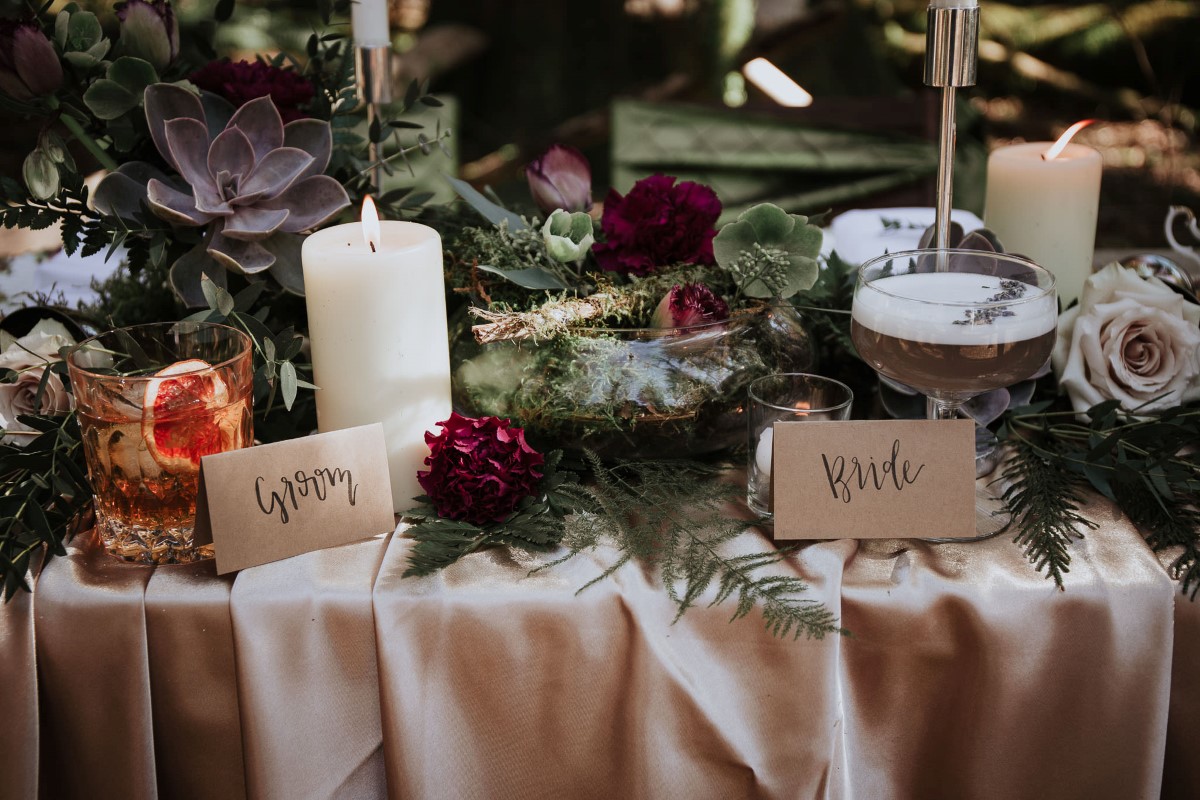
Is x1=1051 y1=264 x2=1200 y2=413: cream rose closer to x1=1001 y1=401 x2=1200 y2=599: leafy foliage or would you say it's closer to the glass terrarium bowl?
x1=1001 y1=401 x2=1200 y2=599: leafy foliage

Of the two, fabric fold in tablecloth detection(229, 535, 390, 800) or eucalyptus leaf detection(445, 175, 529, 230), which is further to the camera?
eucalyptus leaf detection(445, 175, 529, 230)

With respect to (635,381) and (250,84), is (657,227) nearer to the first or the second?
(635,381)

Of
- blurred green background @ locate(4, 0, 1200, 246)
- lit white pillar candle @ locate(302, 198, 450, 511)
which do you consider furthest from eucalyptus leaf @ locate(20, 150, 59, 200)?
blurred green background @ locate(4, 0, 1200, 246)

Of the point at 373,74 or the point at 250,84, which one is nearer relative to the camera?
the point at 250,84

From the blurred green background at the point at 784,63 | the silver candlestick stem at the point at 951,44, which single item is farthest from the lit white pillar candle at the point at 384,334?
the blurred green background at the point at 784,63

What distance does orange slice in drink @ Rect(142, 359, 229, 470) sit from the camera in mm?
719

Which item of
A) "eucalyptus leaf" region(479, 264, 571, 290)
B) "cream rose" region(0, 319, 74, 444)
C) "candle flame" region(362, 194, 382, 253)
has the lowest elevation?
"cream rose" region(0, 319, 74, 444)

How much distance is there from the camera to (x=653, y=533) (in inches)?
31.0

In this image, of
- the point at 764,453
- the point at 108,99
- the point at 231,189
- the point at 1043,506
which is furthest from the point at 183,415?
the point at 1043,506

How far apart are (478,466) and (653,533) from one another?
143 mm

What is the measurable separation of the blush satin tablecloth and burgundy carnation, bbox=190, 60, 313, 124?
428 millimetres

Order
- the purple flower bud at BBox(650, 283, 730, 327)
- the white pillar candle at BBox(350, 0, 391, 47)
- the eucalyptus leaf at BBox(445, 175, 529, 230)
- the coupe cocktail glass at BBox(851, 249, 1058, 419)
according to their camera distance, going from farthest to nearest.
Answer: the white pillar candle at BBox(350, 0, 391, 47)
the eucalyptus leaf at BBox(445, 175, 529, 230)
the purple flower bud at BBox(650, 283, 730, 327)
the coupe cocktail glass at BBox(851, 249, 1058, 419)

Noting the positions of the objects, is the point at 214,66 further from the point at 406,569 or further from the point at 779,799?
the point at 779,799

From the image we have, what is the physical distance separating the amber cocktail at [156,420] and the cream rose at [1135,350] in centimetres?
71
